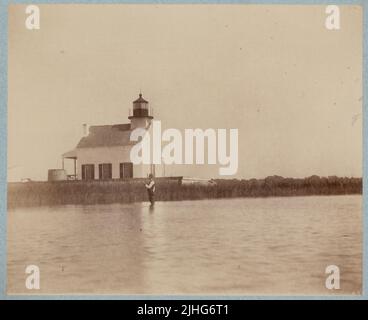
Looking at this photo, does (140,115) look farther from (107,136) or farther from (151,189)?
(151,189)

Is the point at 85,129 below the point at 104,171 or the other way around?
the other way around

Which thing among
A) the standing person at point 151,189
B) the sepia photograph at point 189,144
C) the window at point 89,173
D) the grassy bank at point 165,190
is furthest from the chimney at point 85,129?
the standing person at point 151,189

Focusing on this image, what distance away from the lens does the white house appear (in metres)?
4.29

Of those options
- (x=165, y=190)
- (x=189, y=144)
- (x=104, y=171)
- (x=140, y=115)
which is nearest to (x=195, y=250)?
(x=165, y=190)

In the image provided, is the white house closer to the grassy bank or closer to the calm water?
the grassy bank

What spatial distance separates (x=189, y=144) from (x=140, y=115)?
0.41 meters

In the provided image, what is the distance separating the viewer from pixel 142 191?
4.38 meters

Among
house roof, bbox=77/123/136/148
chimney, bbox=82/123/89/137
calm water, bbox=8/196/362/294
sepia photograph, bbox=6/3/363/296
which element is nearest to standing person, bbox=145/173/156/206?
sepia photograph, bbox=6/3/363/296

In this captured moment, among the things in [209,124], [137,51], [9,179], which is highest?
[137,51]

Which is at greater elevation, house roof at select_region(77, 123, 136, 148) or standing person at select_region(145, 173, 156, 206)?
house roof at select_region(77, 123, 136, 148)

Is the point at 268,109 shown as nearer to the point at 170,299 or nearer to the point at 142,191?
the point at 142,191

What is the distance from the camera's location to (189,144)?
170 inches
